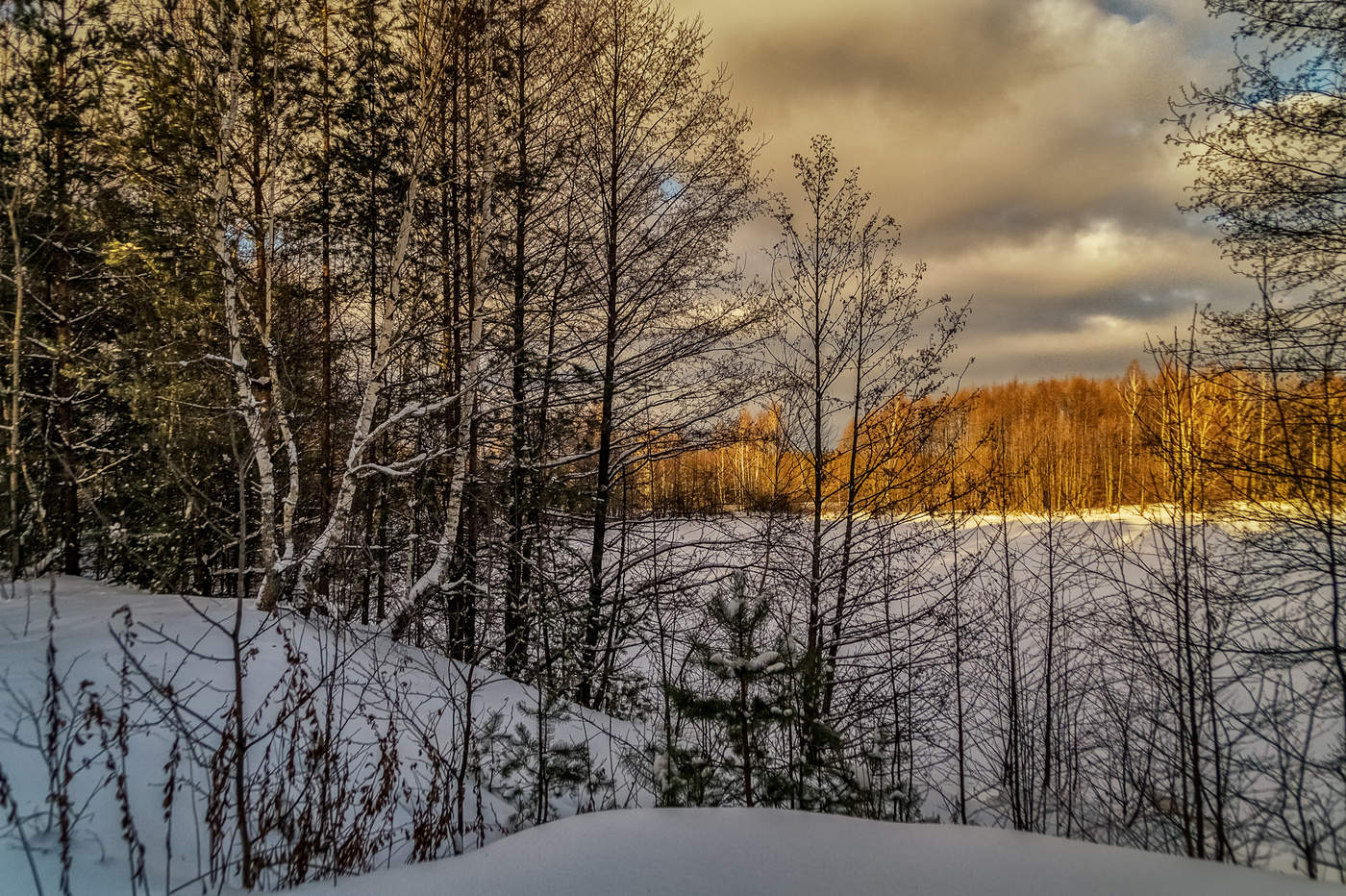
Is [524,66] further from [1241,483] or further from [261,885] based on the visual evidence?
[1241,483]

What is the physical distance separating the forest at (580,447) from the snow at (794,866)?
46.2 inches

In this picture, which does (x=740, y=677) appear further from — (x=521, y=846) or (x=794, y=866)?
(x=521, y=846)

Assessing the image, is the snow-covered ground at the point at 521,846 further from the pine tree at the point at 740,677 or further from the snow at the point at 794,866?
the pine tree at the point at 740,677

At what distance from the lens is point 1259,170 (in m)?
5.64

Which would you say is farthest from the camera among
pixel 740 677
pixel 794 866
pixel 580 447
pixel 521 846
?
pixel 580 447

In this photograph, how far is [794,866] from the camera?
→ 239 centimetres

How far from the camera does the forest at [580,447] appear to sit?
533 centimetres

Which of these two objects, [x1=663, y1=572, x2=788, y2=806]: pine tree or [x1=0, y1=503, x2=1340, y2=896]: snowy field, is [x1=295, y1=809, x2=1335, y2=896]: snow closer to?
[x1=0, y1=503, x2=1340, y2=896]: snowy field

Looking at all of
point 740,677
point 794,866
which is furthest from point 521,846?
point 740,677

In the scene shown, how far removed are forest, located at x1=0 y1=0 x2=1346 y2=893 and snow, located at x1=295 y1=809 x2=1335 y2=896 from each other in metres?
1.17

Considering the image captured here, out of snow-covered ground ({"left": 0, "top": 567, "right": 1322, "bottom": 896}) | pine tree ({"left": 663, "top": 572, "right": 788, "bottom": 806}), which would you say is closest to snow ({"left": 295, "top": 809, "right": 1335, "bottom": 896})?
snow-covered ground ({"left": 0, "top": 567, "right": 1322, "bottom": 896})

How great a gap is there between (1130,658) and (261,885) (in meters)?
7.72

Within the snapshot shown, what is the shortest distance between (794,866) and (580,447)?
6.20m

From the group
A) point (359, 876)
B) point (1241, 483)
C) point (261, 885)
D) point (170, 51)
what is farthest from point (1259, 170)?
point (170, 51)
